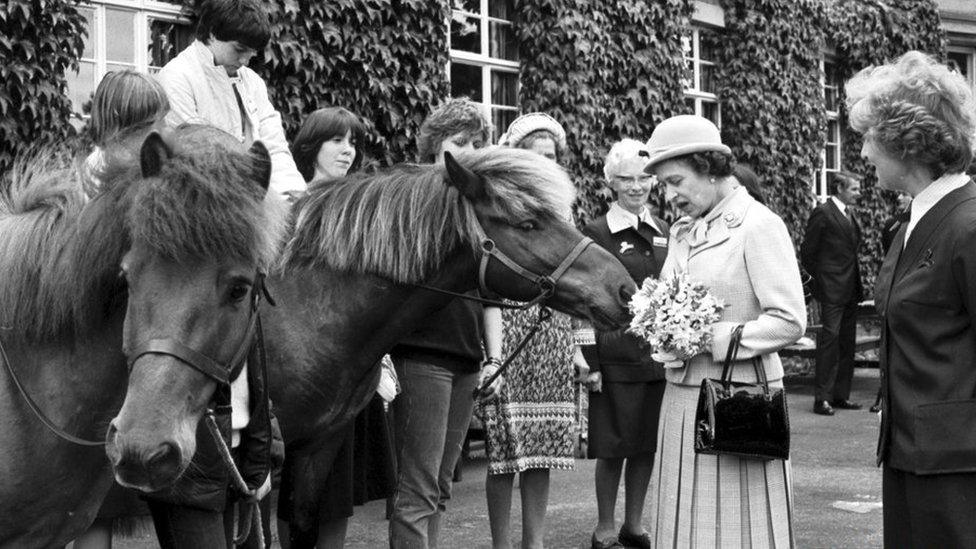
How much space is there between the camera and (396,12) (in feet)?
33.2

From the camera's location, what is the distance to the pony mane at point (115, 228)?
2893mm

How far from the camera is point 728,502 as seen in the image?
456 centimetres

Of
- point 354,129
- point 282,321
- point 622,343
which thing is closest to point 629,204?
point 622,343

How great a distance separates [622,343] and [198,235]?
14.0 ft

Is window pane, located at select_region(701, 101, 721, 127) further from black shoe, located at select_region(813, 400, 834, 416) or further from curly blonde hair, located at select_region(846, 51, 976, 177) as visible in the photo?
curly blonde hair, located at select_region(846, 51, 976, 177)

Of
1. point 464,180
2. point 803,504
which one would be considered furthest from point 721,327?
point 803,504

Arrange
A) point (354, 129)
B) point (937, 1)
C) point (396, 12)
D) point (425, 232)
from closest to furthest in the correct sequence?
point (425, 232) < point (354, 129) < point (396, 12) < point (937, 1)

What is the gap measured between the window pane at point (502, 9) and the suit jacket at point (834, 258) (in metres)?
4.07

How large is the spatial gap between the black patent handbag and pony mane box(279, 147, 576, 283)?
0.93 meters

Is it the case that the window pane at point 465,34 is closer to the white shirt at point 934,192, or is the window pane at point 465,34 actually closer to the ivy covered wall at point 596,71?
the ivy covered wall at point 596,71

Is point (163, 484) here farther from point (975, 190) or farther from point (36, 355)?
point (975, 190)

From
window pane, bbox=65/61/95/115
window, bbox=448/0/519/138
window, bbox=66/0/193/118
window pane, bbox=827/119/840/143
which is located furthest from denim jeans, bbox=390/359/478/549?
window pane, bbox=827/119/840/143

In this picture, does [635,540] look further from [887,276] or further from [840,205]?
[840,205]

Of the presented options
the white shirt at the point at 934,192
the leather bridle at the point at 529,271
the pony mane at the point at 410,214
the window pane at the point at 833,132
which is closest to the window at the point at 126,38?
the pony mane at the point at 410,214
